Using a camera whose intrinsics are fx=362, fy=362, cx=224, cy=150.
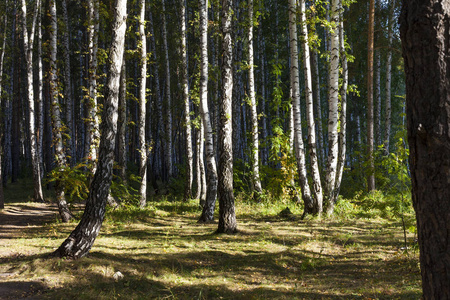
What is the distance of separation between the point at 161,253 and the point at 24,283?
8.20 feet

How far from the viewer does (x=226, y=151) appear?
9062 millimetres

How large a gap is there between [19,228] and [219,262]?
6.65m

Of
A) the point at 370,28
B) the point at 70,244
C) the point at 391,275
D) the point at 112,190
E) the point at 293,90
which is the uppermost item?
the point at 370,28

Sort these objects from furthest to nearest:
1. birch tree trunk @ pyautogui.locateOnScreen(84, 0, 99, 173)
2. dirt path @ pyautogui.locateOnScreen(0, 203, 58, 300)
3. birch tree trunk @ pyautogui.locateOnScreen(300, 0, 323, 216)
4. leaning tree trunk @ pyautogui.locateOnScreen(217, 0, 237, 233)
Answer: birch tree trunk @ pyautogui.locateOnScreen(84, 0, 99, 173)
birch tree trunk @ pyautogui.locateOnScreen(300, 0, 323, 216)
leaning tree trunk @ pyautogui.locateOnScreen(217, 0, 237, 233)
dirt path @ pyautogui.locateOnScreen(0, 203, 58, 300)

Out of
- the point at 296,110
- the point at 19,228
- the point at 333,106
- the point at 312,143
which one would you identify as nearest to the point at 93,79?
the point at 19,228

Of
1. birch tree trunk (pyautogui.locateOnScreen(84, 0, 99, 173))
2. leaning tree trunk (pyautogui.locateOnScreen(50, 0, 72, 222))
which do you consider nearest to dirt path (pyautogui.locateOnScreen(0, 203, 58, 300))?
leaning tree trunk (pyautogui.locateOnScreen(50, 0, 72, 222))

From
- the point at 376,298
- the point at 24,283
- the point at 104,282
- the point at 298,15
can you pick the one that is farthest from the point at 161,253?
the point at 298,15

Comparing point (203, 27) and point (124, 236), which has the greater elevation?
point (203, 27)

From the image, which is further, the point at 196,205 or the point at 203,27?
the point at 196,205

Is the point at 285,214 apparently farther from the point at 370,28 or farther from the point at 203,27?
the point at 370,28

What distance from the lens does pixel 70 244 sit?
636 cm

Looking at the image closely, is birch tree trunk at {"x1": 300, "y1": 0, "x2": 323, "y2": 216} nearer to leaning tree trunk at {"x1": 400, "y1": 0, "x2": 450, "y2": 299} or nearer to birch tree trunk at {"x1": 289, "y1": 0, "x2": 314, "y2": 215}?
birch tree trunk at {"x1": 289, "y1": 0, "x2": 314, "y2": 215}

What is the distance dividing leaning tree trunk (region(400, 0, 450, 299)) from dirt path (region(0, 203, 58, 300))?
4.89 m

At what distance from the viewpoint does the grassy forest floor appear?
529cm
